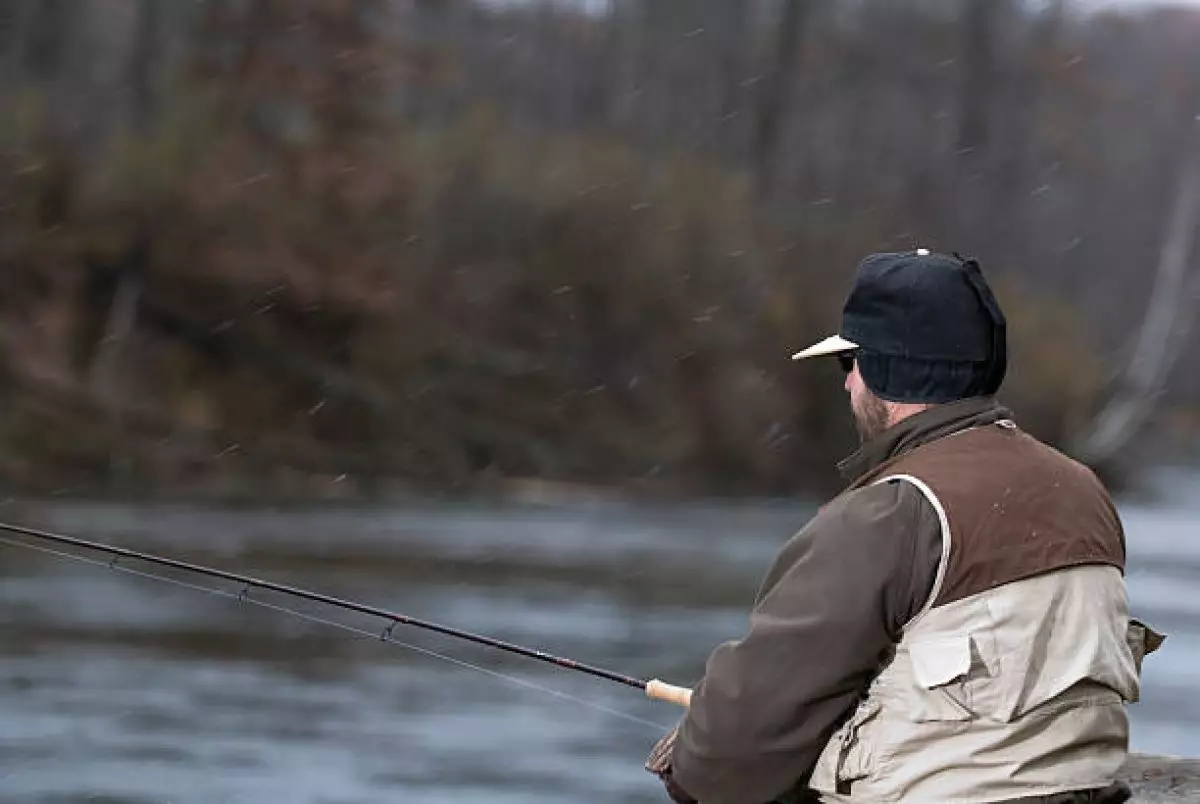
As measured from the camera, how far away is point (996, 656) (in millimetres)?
2002

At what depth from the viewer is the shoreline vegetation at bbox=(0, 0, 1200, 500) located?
22.8 m

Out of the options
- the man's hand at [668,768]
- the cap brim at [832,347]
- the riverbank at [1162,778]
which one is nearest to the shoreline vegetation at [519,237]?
the riverbank at [1162,778]

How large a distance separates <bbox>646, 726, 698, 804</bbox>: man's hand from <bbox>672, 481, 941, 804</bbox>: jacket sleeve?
0.10 m

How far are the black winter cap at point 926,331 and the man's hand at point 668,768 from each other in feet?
1.41

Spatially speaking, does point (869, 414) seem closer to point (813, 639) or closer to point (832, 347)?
point (832, 347)

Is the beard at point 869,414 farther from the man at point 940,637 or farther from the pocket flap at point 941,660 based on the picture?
the pocket flap at point 941,660

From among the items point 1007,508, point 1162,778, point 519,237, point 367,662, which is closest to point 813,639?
point 1007,508

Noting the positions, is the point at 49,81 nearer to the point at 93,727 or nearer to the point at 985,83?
the point at 985,83

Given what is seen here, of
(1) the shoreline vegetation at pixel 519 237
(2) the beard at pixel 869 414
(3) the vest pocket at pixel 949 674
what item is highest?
A: (1) the shoreline vegetation at pixel 519 237

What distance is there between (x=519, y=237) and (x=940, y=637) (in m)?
25.2

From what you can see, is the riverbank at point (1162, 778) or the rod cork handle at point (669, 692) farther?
the riverbank at point (1162, 778)

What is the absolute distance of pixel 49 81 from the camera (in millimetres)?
27781

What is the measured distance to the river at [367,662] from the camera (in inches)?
268

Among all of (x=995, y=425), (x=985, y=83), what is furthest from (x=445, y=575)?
(x=985, y=83)
